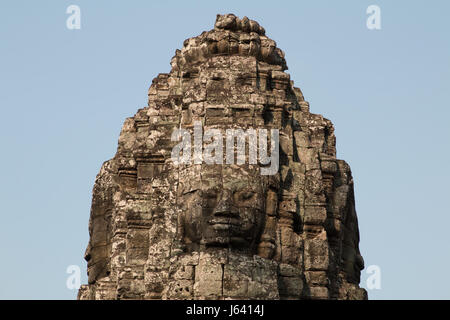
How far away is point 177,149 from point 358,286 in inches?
191

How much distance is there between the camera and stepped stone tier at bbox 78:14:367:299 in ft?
105

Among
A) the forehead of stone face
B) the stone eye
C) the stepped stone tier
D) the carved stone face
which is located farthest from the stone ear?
the stone eye

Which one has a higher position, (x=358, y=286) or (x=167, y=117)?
(x=167, y=117)

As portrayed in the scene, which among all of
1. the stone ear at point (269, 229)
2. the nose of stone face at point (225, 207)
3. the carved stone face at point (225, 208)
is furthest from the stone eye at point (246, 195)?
the stone ear at point (269, 229)

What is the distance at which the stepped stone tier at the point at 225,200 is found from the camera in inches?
1255

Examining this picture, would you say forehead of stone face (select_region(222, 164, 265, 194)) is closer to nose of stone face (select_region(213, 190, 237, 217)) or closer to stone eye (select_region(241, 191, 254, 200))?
stone eye (select_region(241, 191, 254, 200))

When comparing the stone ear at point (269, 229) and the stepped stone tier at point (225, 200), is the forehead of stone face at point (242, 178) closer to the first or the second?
the stepped stone tier at point (225, 200)

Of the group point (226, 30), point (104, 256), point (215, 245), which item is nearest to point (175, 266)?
point (215, 245)

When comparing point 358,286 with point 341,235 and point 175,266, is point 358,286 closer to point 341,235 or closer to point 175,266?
point 341,235

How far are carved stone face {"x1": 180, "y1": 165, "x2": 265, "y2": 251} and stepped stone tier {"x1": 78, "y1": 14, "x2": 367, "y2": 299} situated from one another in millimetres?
19

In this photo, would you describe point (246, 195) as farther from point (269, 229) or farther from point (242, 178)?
point (269, 229)

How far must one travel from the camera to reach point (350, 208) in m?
35.6

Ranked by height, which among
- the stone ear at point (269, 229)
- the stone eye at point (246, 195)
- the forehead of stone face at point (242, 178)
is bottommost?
the stone ear at point (269, 229)

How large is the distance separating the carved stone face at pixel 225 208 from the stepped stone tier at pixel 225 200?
2 cm
